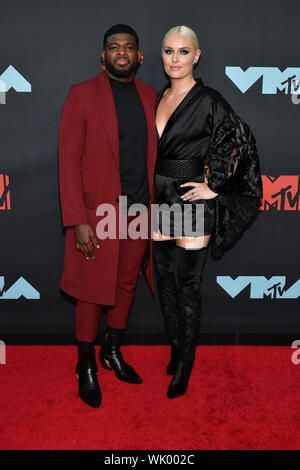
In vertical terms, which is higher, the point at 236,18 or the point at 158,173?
the point at 236,18

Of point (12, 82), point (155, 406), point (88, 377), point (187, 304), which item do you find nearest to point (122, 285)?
point (187, 304)

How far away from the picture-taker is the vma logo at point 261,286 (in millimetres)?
2666

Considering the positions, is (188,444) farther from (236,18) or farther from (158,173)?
(236,18)

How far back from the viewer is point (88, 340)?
7.27ft

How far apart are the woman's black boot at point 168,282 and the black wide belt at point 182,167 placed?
0.35 m

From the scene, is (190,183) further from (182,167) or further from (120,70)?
(120,70)

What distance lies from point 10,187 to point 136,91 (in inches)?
37.7

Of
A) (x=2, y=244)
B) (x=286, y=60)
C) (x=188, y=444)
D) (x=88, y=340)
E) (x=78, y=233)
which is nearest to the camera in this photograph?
(x=188, y=444)

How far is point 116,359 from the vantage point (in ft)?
7.82

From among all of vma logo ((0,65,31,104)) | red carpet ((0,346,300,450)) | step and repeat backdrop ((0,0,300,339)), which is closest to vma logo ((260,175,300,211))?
step and repeat backdrop ((0,0,300,339))

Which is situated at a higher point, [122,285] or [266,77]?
[266,77]

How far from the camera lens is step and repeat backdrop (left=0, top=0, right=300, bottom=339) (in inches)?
90.2

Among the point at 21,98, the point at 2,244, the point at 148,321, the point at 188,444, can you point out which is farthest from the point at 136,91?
the point at 188,444

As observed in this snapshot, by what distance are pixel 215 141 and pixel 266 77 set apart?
67cm
